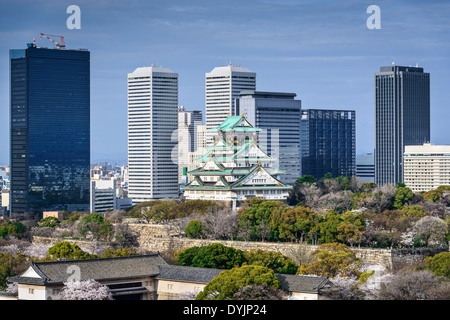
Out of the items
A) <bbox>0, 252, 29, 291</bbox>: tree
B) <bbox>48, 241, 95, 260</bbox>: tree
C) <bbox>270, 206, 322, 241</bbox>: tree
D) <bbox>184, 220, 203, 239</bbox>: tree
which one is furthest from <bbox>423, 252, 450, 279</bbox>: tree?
<bbox>0, 252, 29, 291</bbox>: tree

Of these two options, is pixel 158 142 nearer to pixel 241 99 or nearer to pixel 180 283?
pixel 241 99

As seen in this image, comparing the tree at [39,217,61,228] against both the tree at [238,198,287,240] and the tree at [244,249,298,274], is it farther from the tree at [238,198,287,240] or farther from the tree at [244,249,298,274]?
the tree at [244,249,298,274]

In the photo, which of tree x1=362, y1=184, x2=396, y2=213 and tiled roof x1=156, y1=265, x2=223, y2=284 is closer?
tiled roof x1=156, y1=265, x2=223, y2=284

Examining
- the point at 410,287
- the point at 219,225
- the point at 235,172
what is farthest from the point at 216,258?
the point at 235,172

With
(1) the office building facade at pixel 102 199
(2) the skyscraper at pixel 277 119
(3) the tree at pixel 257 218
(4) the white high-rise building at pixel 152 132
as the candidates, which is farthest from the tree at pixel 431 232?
(4) the white high-rise building at pixel 152 132

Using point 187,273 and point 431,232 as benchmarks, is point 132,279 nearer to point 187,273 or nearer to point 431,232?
point 187,273

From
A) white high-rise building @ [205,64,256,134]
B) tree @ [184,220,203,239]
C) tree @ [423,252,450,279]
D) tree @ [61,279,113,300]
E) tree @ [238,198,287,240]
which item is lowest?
tree @ [61,279,113,300]

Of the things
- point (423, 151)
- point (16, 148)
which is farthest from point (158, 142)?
point (423, 151)

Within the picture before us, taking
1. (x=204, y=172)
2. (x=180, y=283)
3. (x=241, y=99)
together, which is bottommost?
(x=180, y=283)
